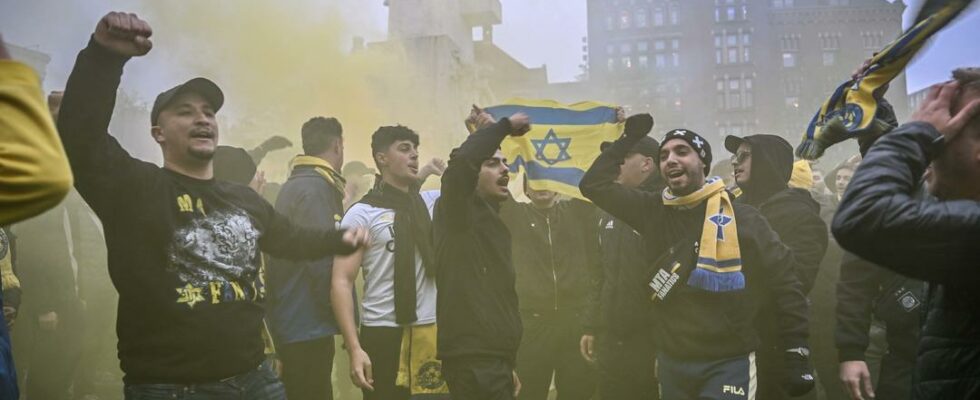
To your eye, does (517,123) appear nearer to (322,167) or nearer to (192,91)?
(322,167)

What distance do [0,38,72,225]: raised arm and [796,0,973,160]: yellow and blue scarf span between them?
204 cm

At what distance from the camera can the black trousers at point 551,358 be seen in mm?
5703

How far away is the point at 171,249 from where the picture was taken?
2.78 metres

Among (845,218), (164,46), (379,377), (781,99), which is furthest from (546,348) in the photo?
(781,99)

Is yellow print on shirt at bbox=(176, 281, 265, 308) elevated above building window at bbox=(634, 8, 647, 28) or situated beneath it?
situated beneath

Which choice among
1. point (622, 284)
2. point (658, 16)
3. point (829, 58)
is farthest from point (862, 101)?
point (829, 58)

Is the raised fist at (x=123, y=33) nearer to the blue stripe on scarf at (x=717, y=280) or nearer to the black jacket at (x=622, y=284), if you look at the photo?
the blue stripe on scarf at (x=717, y=280)

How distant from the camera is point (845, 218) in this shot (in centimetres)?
Result: 190

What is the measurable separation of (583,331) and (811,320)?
170cm

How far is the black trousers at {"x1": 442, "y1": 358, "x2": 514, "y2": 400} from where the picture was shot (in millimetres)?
3861

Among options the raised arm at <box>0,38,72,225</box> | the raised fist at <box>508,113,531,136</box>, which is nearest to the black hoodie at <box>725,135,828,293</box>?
the raised fist at <box>508,113,531,136</box>

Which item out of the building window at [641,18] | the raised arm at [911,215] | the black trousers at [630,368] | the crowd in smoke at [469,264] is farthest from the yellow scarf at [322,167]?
the building window at [641,18]

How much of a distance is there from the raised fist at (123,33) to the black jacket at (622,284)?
10.0 feet

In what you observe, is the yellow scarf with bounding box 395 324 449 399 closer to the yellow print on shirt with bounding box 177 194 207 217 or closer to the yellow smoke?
the yellow print on shirt with bounding box 177 194 207 217
